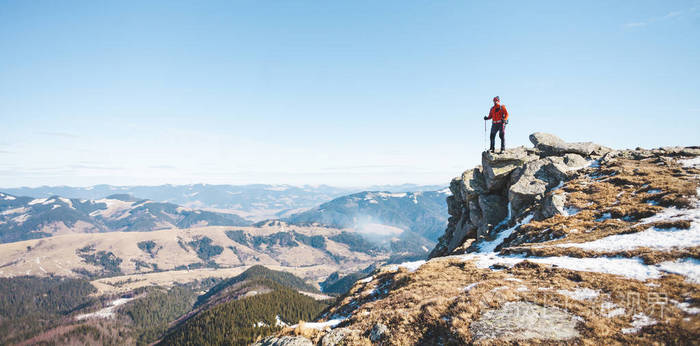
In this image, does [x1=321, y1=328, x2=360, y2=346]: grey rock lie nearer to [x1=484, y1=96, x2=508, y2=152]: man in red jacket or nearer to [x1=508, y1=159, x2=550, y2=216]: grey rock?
[x1=508, y1=159, x2=550, y2=216]: grey rock

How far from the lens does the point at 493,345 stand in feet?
32.4

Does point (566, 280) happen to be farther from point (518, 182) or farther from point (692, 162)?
point (692, 162)

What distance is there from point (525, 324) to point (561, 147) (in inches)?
1544

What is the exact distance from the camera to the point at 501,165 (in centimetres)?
3681

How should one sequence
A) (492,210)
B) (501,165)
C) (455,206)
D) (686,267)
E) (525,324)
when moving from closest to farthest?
(525,324) → (686,267) → (492,210) → (501,165) → (455,206)

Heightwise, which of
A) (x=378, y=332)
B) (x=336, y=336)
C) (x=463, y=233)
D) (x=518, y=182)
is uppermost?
(x=518, y=182)

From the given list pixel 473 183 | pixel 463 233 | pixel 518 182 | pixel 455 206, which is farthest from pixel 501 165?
pixel 455 206

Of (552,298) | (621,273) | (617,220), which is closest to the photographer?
(552,298)

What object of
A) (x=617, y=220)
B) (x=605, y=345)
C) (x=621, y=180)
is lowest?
(x=605, y=345)

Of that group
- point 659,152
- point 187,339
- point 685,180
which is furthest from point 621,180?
point 187,339

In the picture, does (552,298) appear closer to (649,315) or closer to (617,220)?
(649,315)

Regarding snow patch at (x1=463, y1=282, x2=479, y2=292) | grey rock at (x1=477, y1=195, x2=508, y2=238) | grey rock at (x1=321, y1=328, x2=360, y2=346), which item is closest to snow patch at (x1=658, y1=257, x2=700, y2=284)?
snow patch at (x1=463, y1=282, x2=479, y2=292)

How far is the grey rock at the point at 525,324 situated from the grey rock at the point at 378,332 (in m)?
3.73

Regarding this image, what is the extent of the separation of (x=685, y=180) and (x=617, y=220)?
963cm
